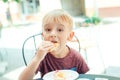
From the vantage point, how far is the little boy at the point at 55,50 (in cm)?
100

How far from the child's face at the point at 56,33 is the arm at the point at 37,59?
63 mm

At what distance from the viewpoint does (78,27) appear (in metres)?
4.17

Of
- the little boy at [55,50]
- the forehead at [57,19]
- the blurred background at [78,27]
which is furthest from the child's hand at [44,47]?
the blurred background at [78,27]

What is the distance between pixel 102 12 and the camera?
5.73 meters

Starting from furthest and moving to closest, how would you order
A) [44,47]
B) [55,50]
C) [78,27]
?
[78,27], [55,50], [44,47]

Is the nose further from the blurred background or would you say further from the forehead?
the blurred background

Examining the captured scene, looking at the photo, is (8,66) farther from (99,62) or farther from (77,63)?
(77,63)

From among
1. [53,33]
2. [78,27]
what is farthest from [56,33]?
[78,27]

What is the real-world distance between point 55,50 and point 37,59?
5.0 inches

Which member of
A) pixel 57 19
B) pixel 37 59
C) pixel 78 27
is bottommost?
pixel 78 27

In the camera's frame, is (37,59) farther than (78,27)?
No

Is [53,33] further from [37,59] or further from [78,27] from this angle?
[78,27]

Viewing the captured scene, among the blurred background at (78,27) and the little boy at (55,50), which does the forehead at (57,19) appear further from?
the blurred background at (78,27)

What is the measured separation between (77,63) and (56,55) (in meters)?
0.12
